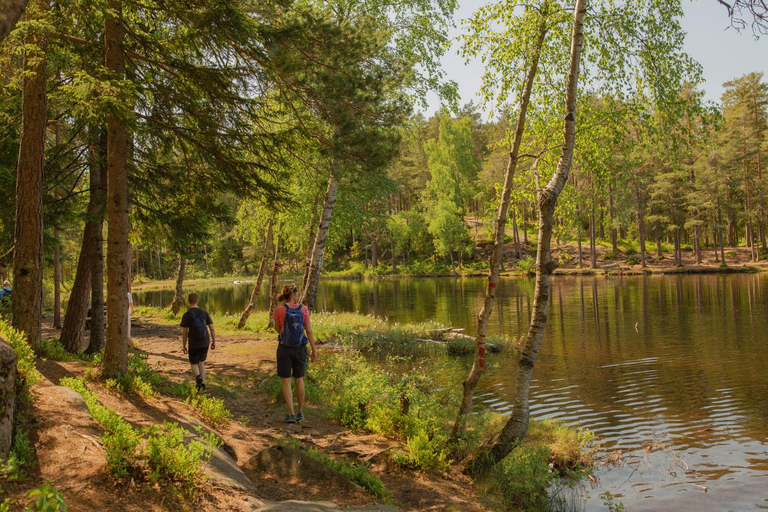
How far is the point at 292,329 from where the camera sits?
27.0 feet

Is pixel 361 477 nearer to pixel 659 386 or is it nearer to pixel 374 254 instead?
pixel 659 386

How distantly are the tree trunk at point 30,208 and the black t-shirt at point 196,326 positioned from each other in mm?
2259

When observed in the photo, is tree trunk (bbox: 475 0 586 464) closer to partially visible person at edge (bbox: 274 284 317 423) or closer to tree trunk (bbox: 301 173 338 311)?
partially visible person at edge (bbox: 274 284 317 423)

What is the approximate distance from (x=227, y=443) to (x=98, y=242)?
6004mm

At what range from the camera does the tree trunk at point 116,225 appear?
7.71m

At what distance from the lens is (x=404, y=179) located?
74.5 metres

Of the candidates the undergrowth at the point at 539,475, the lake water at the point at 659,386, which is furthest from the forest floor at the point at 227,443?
the lake water at the point at 659,386

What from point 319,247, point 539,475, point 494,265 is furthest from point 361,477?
point 319,247

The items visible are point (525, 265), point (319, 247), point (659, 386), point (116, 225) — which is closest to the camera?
point (116, 225)

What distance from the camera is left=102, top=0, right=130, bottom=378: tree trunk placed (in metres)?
7.71

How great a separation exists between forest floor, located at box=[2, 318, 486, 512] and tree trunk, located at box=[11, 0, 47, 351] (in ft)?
3.08

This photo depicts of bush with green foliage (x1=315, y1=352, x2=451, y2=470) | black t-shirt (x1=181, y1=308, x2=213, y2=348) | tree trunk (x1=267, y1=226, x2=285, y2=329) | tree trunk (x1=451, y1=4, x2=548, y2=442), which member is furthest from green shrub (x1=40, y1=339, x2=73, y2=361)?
tree trunk (x1=267, y1=226, x2=285, y2=329)

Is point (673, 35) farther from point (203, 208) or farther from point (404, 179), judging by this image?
point (404, 179)

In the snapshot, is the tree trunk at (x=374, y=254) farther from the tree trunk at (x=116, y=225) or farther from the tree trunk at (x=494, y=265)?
the tree trunk at (x=116, y=225)
